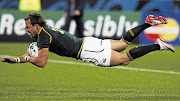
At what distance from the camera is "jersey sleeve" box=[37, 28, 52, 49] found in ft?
25.4

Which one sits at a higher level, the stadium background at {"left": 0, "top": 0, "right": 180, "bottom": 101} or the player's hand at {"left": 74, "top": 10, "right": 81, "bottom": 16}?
the player's hand at {"left": 74, "top": 10, "right": 81, "bottom": 16}

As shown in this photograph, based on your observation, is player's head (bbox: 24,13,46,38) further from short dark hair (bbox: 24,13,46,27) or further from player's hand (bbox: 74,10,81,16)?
player's hand (bbox: 74,10,81,16)

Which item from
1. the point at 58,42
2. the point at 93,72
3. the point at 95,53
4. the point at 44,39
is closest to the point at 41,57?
the point at 44,39

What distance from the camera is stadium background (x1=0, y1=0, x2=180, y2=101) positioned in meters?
7.61

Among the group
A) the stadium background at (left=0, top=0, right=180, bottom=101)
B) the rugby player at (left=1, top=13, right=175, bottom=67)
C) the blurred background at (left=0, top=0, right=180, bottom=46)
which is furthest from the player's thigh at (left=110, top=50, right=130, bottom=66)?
the blurred background at (left=0, top=0, right=180, bottom=46)

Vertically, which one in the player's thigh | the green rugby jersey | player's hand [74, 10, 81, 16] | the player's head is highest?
the player's head

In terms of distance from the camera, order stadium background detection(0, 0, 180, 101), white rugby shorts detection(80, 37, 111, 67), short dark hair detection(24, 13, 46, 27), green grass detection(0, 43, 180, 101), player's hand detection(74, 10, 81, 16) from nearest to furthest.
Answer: green grass detection(0, 43, 180, 101) → stadium background detection(0, 0, 180, 101) → short dark hair detection(24, 13, 46, 27) → white rugby shorts detection(80, 37, 111, 67) → player's hand detection(74, 10, 81, 16)

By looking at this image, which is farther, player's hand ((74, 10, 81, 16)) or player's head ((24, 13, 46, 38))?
player's hand ((74, 10, 81, 16))

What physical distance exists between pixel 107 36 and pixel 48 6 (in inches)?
191

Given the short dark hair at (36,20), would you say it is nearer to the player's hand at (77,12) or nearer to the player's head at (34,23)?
the player's head at (34,23)

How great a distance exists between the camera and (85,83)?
28.9 ft

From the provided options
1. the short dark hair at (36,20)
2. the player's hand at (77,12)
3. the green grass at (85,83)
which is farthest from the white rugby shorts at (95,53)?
the player's hand at (77,12)

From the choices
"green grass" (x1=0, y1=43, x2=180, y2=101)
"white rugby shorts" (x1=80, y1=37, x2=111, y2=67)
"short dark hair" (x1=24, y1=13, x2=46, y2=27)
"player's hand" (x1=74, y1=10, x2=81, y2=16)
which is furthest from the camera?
"player's hand" (x1=74, y1=10, x2=81, y2=16)

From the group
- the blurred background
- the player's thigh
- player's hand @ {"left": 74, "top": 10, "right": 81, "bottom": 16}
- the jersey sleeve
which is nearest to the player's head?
the jersey sleeve
